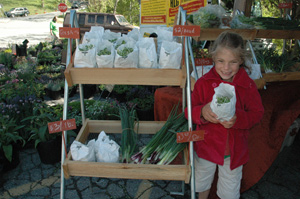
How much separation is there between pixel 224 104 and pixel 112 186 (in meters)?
1.83

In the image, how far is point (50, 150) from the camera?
279cm

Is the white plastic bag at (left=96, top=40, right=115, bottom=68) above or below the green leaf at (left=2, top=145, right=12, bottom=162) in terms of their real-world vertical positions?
above

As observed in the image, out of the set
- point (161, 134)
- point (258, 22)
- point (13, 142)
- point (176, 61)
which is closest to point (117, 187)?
point (161, 134)

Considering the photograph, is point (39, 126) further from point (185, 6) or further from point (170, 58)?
point (185, 6)

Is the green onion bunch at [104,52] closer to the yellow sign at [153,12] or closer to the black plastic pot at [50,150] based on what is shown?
the black plastic pot at [50,150]

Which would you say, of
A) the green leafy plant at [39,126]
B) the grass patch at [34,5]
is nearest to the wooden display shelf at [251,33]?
the green leafy plant at [39,126]

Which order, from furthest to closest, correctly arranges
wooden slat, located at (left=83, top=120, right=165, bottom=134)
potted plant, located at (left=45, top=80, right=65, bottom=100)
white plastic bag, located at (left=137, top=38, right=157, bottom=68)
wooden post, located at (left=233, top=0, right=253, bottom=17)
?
1. potted plant, located at (left=45, top=80, right=65, bottom=100)
2. wooden post, located at (left=233, top=0, right=253, bottom=17)
3. wooden slat, located at (left=83, top=120, right=165, bottom=134)
4. white plastic bag, located at (left=137, top=38, right=157, bottom=68)

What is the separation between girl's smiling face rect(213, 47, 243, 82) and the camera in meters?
1.51

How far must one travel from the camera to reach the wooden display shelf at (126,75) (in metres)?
1.59

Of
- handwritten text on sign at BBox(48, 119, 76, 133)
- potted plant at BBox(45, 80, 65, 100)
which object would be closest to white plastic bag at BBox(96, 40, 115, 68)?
handwritten text on sign at BBox(48, 119, 76, 133)

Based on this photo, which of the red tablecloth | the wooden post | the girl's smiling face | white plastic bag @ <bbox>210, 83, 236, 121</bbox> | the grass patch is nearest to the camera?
white plastic bag @ <bbox>210, 83, 236, 121</bbox>

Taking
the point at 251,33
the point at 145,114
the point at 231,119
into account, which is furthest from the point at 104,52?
the point at 145,114

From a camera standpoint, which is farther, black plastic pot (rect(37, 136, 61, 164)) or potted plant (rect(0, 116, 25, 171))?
black plastic pot (rect(37, 136, 61, 164))

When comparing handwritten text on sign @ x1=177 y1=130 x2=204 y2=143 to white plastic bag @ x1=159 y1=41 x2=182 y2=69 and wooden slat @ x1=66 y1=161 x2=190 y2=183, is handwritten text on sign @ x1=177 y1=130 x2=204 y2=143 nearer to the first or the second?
wooden slat @ x1=66 y1=161 x2=190 y2=183
